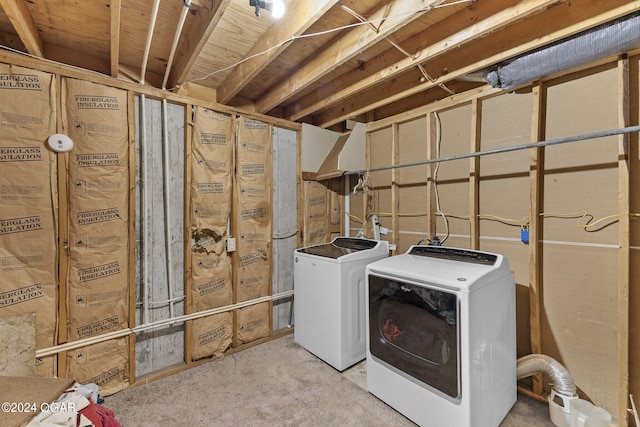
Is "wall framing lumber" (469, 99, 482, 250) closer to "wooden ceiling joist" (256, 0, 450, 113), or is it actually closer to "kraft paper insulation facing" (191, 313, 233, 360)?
"wooden ceiling joist" (256, 0, 450, 113)

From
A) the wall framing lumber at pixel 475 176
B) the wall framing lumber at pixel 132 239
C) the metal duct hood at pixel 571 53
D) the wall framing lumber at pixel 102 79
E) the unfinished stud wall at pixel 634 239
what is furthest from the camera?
the wall framing lumber at pixel 475 176

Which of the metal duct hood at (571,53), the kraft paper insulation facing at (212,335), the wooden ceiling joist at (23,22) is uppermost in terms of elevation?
the wooden ceiling joist at (23,22)

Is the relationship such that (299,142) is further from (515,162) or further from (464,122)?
(515,162)

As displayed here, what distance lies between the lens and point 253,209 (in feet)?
8.97

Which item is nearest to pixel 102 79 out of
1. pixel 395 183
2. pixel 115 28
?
pixel 115 28

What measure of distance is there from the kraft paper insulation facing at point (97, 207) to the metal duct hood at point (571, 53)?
9.15 ft

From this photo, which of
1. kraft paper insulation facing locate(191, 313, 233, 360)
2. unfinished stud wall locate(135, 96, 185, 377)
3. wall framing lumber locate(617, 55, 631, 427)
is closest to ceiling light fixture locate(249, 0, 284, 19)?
unfinished stud wall locate(135, 96, 185, 377)

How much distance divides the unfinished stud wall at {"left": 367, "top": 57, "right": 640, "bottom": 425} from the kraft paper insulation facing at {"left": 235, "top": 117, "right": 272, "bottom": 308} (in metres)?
1.57

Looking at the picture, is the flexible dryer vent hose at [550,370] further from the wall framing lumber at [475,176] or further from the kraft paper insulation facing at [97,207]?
the kraft paper insulation facing at [97,207]

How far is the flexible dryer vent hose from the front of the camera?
1.66m

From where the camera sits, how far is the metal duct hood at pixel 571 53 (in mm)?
1468

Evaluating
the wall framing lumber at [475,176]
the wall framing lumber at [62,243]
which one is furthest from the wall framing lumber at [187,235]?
the wall framing lumber at [475,176]

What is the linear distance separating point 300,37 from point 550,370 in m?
2.64

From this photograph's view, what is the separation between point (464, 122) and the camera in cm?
234
